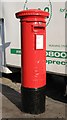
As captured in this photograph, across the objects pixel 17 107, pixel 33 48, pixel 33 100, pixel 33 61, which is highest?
pixel 33 48

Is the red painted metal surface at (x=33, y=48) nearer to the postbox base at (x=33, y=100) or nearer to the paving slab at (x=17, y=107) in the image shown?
the postbox base at (x=33, y=100)

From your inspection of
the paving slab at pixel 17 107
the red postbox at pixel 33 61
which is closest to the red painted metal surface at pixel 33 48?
the red postbox at pixel 33 61

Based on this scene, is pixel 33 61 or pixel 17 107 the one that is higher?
pixel 33 61

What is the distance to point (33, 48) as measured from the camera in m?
5.32

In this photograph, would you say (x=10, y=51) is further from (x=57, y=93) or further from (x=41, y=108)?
(x=41, y=108)

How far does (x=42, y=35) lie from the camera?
5406 mm

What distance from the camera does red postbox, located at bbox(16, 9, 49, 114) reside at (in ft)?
17.3

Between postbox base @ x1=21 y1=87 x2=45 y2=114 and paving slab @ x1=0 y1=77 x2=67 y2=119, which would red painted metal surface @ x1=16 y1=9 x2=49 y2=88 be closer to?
postbox base @ x1=21 y1=87 x2=45 y2=114

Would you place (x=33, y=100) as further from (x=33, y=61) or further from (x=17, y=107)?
(x=33, y=61)

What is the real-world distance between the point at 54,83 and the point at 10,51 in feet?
5.10

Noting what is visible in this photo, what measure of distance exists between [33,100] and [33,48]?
1.01 meters

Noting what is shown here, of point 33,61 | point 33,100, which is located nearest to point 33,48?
point 33,61

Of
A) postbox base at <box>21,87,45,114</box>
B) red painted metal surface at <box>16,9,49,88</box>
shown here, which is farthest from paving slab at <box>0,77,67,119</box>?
red painted metal surface at <box>16,9,49,88</box>

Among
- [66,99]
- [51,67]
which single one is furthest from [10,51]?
[66,99]
